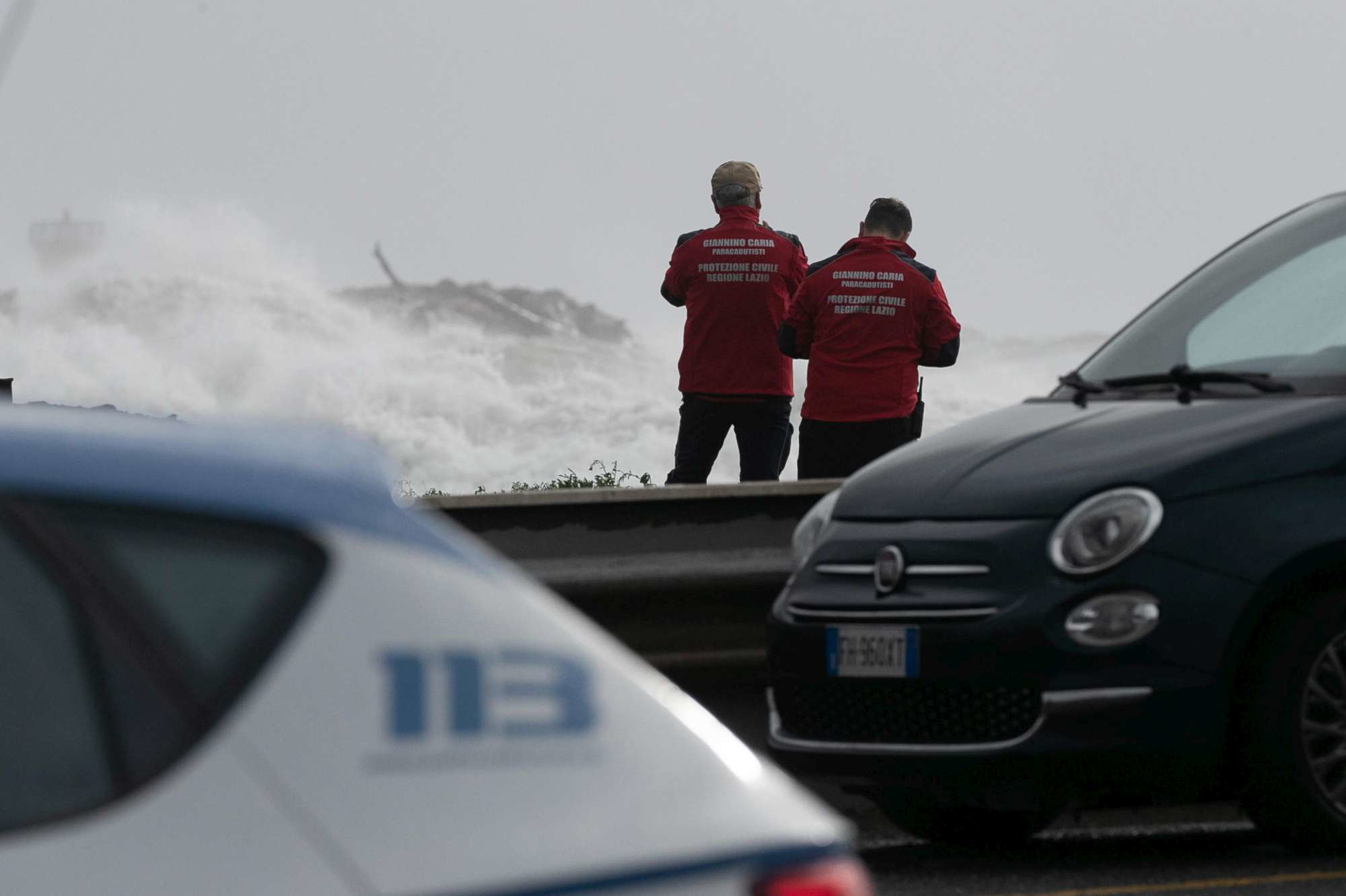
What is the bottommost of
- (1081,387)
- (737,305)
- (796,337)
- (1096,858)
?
(1096,858)

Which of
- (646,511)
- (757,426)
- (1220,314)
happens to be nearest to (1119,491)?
(1220,314)

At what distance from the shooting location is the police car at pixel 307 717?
2.04 metres

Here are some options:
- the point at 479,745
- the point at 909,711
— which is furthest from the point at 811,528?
the point at 479,745

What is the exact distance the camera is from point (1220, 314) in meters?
6.60

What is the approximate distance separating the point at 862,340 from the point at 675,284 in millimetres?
1090

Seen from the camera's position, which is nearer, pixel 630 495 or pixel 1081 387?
pixel 1081 387

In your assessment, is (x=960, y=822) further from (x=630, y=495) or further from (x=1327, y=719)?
(x=630, y=495)

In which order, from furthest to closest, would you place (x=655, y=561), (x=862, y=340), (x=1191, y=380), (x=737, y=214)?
(x=737, y=214) < (x=862, y=340) < (x=655, y=561) < (x=1191, y=380)

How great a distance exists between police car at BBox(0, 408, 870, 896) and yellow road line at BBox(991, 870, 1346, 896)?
11.4 ft

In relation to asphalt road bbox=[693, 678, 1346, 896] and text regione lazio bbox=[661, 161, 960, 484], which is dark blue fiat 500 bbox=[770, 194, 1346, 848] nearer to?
asphalt road bbox=[693, 678, 1346, 896]

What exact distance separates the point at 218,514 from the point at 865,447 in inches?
286

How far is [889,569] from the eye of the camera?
5.83 m

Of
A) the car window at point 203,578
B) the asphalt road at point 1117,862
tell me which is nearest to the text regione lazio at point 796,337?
the asphalt road at point 1117,862

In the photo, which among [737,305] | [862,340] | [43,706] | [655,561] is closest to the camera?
[43,706]
